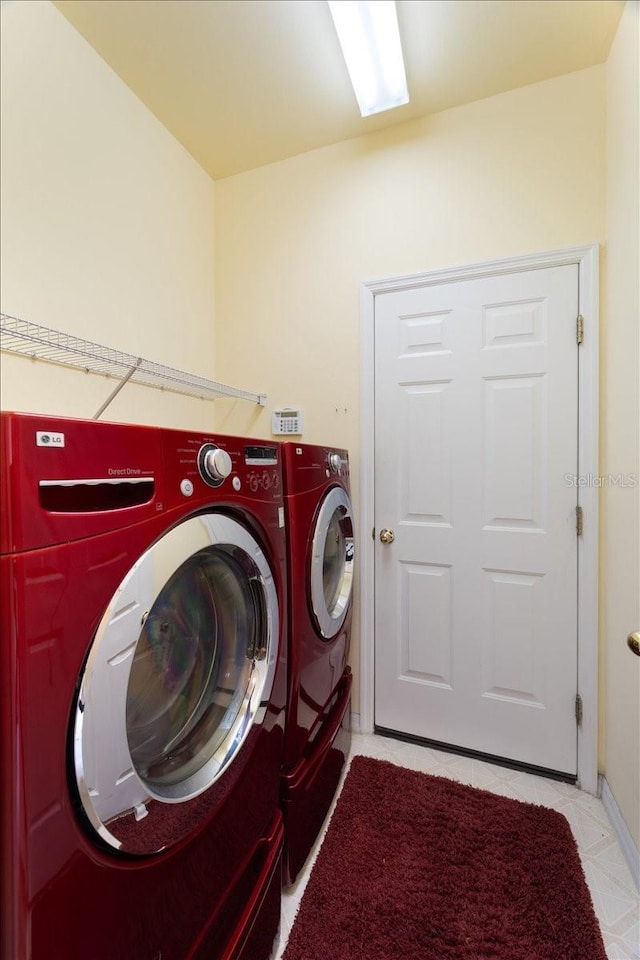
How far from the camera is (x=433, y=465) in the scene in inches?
72.2

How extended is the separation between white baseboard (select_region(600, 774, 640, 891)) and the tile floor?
0.02 meters

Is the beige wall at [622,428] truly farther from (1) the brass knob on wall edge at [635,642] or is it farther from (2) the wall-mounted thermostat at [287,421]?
(2) the wall-mounted thermostat at [287,421]

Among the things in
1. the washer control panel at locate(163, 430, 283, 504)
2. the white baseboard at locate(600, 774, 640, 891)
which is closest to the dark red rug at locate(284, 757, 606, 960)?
the white baseboard at locate(600, 774, 640, 891)

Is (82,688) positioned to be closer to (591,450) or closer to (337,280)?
(591,450)

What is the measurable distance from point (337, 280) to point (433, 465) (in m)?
1.02

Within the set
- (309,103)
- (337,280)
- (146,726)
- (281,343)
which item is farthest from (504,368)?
(146,726)

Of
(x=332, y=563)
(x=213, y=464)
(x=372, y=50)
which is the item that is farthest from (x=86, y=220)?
(x=332, y=563)

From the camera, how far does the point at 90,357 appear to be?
138cm

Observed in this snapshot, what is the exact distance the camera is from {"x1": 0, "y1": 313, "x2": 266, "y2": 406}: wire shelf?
1.20 m

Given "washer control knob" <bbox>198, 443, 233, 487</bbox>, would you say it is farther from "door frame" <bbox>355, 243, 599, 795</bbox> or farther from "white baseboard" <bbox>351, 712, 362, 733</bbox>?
"white baseboard" <bbox>351, 712, 362, 733</bbox>

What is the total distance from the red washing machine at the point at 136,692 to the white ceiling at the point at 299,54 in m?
1.62

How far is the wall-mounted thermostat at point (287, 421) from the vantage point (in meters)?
2.05

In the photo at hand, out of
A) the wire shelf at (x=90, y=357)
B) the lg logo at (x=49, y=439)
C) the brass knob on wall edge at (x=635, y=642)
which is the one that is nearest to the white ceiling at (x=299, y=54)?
the wire shelf at (x=90, y=357)

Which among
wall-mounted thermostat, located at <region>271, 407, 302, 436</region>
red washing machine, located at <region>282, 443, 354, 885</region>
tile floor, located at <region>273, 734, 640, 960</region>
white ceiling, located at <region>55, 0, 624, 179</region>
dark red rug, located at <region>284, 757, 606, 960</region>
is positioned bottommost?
tile floor, located at <region>273, 734, 640, 960</region>
